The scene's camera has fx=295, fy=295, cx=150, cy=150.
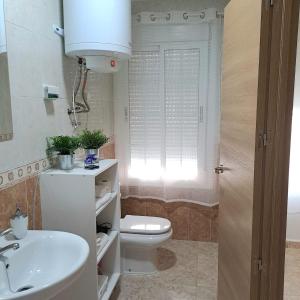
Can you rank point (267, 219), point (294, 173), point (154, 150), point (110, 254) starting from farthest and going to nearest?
point (154, 150)
point (110, 254)
point (294, 173)
point (267, 219)

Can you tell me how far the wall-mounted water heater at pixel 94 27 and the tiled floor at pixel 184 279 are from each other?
1742 mm

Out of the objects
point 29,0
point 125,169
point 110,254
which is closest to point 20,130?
point 29,0

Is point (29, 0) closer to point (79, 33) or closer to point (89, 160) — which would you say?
point (79, 33)

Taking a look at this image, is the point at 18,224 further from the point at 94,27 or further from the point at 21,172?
the point at 94,27

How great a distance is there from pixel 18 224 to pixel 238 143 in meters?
1.13

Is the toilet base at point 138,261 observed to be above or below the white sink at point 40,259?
below

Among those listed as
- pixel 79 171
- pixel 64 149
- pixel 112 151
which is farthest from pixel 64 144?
pixel 112 151

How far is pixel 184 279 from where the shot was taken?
7.88 ft

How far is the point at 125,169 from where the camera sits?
9.61 ft

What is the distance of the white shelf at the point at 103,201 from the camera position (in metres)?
1.72

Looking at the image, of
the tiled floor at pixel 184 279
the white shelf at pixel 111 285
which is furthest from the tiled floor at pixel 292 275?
the white shelf at pixel 111 285

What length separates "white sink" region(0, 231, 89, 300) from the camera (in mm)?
1148

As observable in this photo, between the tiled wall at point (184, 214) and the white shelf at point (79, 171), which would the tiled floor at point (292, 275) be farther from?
the white shelf at point (79, 171)

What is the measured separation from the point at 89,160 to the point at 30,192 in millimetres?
373
